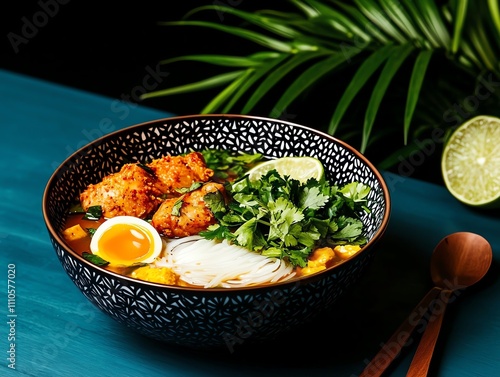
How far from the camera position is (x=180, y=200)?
6.18 feet

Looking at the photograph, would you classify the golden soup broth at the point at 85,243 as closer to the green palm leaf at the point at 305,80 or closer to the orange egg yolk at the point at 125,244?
the orange egg yolk at the point at 125,244

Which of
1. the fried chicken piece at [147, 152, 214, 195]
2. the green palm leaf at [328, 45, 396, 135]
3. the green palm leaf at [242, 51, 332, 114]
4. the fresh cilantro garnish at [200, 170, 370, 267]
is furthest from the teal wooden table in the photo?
the green palm leaf at [242, 51, 332, 114]

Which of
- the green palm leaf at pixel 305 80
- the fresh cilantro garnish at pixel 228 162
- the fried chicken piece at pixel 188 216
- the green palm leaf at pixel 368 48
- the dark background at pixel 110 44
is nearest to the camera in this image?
the fried chicken piece at pixel 188 216

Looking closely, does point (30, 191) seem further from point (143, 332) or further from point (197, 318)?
point (197, 318)

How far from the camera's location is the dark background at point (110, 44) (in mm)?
4156

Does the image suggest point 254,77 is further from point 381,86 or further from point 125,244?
point 125,244

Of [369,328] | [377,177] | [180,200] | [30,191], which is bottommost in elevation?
[30,191]

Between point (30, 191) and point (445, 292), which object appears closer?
point (445, 292)

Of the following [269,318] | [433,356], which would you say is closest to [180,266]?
[269,318]

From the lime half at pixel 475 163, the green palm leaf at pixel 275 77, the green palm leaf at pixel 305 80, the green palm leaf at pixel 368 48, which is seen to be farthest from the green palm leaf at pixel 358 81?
the lime half at pixel 475 163

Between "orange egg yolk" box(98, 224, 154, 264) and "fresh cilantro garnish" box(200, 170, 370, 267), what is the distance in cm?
16

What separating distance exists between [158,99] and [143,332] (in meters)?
3.01

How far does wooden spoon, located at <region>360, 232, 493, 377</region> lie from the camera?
1.67 m

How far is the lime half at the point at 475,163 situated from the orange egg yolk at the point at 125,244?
1.01 meters
